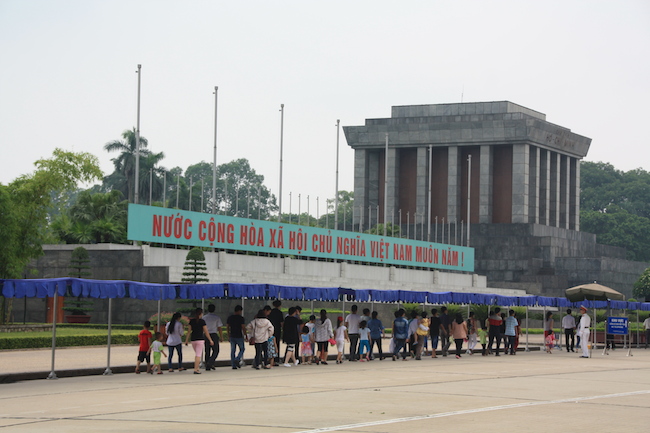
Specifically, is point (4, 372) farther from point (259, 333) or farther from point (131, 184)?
point (131, 184)

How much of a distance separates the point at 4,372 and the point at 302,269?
31.1 metres

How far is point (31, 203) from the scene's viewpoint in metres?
43.1

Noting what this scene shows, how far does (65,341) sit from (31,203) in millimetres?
11742

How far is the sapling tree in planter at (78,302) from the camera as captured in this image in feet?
A: 142

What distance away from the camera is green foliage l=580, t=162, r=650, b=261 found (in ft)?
377

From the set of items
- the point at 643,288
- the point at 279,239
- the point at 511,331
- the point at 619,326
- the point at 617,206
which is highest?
the point at 617,206

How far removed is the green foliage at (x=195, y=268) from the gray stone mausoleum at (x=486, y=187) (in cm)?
3553

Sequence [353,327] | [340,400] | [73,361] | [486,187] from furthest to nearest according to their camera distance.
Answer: [486,187] → [353,327] → [73,361] → [340,400]

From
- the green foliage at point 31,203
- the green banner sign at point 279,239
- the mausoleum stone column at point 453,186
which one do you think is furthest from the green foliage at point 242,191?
the green foliage at point 31,203

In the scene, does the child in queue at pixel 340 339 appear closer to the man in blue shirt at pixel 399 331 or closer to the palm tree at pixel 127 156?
the man in blue shirt at pixel 399 331

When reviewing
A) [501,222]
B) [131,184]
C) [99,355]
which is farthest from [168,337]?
[131,184]

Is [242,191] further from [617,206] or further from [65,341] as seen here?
[65,341]

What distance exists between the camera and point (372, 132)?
8412 cm

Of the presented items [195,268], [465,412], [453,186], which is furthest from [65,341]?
[453,186]
